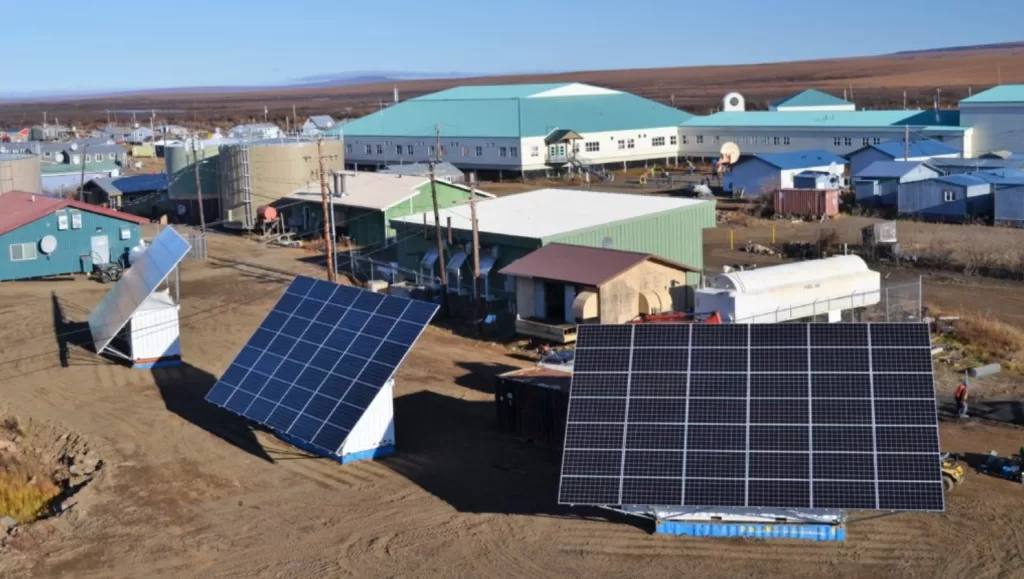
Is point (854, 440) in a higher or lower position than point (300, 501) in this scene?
higher

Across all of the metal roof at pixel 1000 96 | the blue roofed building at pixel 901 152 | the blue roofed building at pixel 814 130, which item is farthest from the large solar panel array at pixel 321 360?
the metal roof at pixel 1000 96

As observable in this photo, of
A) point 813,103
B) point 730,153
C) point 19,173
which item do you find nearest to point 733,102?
point 813,103

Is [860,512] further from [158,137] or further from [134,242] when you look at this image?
[158,137]

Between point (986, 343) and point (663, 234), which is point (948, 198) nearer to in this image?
point (663, 234)

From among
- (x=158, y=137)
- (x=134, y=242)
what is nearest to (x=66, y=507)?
(x=134, y=242)

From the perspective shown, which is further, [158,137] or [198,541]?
[158,137]
